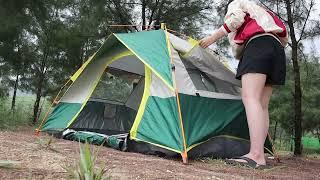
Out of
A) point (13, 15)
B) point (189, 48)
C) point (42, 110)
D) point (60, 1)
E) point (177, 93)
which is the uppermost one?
point (60, 1)

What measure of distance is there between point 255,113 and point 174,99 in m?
0.81

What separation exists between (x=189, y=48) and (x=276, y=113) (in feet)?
26.3

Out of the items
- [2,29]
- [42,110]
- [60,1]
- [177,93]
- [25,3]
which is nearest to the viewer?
[177,93]

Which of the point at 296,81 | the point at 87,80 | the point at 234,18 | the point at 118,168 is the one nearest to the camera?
the point at 118,168

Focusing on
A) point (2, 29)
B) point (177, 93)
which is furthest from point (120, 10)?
point (177, 93)

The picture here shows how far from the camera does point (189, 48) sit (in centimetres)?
441

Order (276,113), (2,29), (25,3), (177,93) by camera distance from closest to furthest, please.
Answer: (177,93) < (2,29) < (25,3) < (276,113)

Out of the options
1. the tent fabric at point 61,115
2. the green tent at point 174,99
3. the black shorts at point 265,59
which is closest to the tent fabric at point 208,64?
the green tent at point 174,99

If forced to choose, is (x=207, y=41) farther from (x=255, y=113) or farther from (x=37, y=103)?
(x=37, y=103)

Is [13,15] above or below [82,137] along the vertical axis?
above

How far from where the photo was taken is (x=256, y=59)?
3.53m

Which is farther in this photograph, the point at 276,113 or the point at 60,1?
the point at 276,113

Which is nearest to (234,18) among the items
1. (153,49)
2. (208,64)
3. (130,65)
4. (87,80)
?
(208,64)

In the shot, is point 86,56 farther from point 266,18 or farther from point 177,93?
point 266,18
